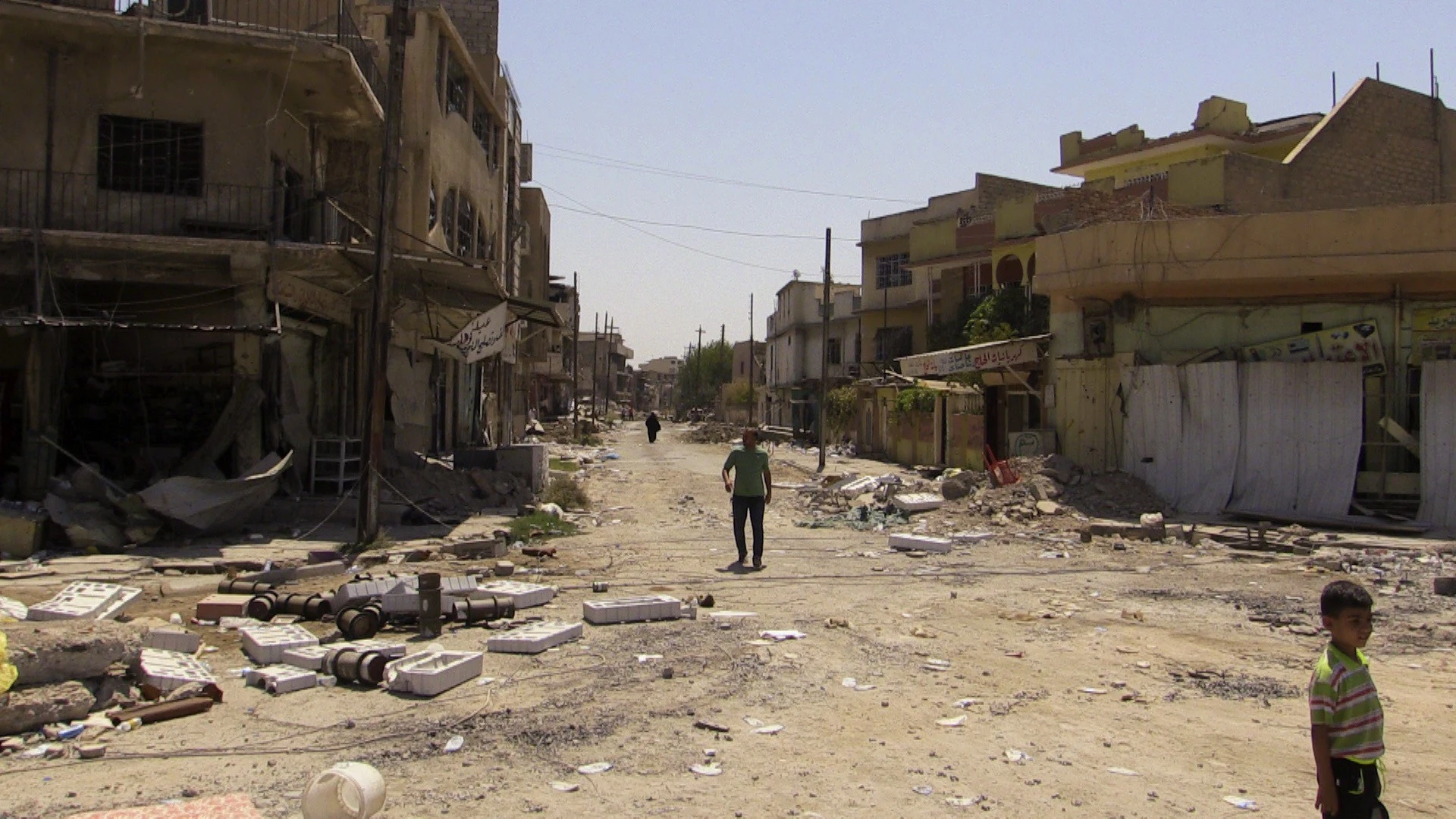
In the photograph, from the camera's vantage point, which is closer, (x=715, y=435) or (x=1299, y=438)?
(x=1299, y=438)

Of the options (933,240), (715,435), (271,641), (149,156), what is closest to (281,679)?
(271,641)

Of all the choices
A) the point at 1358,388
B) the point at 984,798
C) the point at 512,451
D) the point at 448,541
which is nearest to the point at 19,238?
the point at 448,541

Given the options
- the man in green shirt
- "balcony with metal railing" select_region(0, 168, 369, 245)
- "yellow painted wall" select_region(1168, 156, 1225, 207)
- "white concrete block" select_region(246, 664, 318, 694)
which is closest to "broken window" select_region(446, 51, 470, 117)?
"balcony with metal railing" select_region(0, 168, 369, 245)

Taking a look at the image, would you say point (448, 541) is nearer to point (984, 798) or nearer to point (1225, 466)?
point (984, 798)

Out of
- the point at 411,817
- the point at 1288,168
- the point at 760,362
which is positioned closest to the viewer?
the point at 411,817

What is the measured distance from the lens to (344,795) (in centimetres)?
379

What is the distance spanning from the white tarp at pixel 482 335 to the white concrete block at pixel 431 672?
9639mm

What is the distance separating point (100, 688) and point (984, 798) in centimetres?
447

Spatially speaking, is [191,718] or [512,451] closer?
[191,718]

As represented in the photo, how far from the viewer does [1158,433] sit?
17.4 meters

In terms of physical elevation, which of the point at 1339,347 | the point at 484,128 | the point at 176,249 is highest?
the point at 484,128

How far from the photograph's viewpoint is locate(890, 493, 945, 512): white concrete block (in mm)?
16953

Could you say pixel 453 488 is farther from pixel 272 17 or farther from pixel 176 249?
pixel 272 17

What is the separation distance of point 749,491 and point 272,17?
43.5ft
